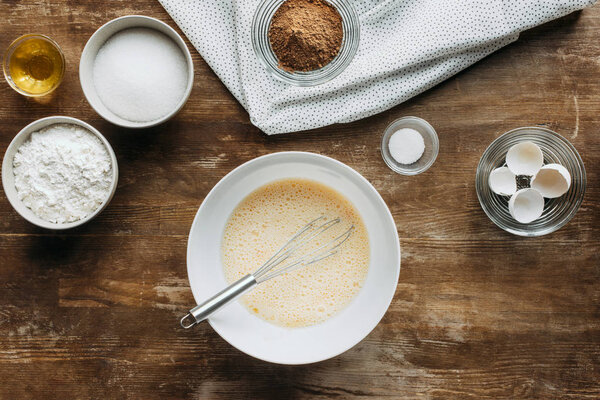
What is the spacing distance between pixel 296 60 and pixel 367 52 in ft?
0.52

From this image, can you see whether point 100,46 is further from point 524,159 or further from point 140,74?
point 524,159

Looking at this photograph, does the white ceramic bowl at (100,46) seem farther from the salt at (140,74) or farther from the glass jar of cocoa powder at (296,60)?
the glass jar of cocoa powder at (296,60)

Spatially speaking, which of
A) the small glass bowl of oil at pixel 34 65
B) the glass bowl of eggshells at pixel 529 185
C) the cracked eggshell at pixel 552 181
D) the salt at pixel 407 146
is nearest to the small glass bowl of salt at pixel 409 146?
the salt at pixel 407 146

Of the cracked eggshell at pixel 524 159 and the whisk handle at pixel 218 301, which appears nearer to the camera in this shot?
the whisk handle at pixel 218 301

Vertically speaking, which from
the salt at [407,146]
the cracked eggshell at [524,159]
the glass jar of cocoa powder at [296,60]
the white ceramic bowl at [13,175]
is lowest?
the white ceramic bowl at [13,175]

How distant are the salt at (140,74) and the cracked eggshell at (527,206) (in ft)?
2.36

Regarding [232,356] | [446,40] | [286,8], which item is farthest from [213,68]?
[232,356]

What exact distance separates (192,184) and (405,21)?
0.58 meters

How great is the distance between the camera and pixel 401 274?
960 millimetres

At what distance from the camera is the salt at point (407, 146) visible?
37.1 inches

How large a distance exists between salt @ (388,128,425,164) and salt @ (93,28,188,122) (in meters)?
0.46

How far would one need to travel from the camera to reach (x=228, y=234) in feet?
3.10

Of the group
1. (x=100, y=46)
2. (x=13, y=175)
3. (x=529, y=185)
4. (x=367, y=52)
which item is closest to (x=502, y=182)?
(x=529, y=185)

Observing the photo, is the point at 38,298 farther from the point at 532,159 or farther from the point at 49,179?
the point at 532,159
